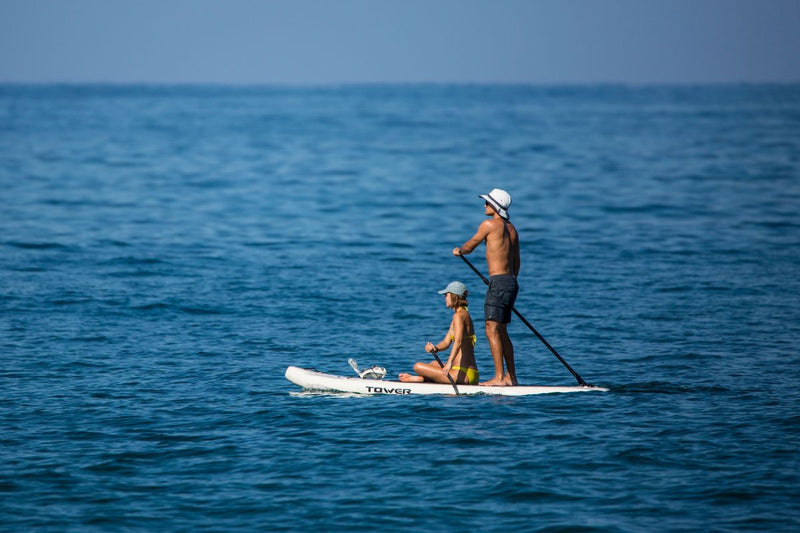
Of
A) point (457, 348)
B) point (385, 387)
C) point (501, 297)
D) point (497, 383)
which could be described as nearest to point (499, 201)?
point (501, 297)

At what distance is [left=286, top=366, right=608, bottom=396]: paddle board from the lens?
1434 cm

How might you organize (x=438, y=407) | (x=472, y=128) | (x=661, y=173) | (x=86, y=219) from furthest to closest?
(x=472, y=128) < (x=661, y=173) < (x=86, y=219) < (x=438, y=407)

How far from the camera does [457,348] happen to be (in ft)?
46.4

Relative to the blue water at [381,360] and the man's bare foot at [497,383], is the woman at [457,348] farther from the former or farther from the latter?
the blue water at [381,360]

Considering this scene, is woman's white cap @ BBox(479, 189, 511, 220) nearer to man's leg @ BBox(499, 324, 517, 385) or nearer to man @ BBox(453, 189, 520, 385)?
man @ BBox(453, 189, 520, 385)

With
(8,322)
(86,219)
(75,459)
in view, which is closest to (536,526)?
(75,459)

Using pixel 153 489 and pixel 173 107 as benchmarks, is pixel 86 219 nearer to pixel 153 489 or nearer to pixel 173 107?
pixel 153 489

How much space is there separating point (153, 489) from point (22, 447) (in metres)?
2.44

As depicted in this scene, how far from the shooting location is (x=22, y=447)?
1248 cm

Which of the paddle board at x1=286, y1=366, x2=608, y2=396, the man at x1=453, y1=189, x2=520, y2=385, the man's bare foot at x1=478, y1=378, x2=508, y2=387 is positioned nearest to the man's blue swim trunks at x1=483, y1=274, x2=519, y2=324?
the man at x1=453, y1=189, x2=520, y2=385

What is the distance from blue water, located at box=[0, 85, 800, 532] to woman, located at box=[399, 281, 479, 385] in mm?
389

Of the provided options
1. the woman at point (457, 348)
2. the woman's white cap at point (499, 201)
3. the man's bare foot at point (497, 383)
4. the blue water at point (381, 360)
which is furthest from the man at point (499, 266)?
the blue water at point (381, 360)

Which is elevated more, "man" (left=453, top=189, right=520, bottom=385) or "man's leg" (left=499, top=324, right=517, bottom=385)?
"man" (left=453, top=189, right=520, bottom=385)

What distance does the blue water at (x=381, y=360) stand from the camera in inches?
429
